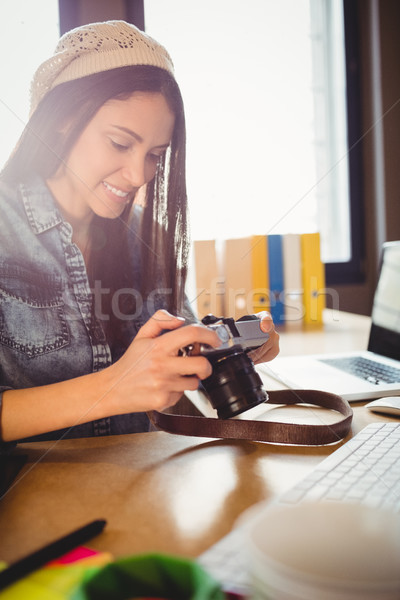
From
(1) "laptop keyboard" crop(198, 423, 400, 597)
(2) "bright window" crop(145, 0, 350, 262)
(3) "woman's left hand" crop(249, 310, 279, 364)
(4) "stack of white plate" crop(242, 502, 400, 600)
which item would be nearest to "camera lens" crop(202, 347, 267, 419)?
(1) "laptop keyboard" crop(198, 423, 400, 597)

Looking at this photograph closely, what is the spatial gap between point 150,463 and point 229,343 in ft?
0.66

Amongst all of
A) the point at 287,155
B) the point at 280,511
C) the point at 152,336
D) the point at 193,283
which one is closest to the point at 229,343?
the point at 152,336

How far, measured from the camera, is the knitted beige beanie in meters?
1.03

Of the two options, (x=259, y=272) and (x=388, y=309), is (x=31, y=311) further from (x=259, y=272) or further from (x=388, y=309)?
(x=259, y=272)

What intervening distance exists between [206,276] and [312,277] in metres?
0.41

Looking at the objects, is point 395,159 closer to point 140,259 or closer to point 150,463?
point 140,259

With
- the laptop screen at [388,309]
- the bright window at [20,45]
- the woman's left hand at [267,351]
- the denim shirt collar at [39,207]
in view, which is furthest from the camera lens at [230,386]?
the bright window at [20,45]

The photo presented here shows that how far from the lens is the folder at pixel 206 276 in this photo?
1.87 metres

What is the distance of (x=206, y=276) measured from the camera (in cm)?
187

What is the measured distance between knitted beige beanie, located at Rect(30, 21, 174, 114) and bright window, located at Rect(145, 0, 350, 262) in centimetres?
113

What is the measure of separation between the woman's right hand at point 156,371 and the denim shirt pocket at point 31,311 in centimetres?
33

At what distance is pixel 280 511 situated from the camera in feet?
1.11

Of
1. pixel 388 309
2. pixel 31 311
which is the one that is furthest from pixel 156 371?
pixel 388 309

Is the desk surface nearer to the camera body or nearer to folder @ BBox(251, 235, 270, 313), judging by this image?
the camera body
